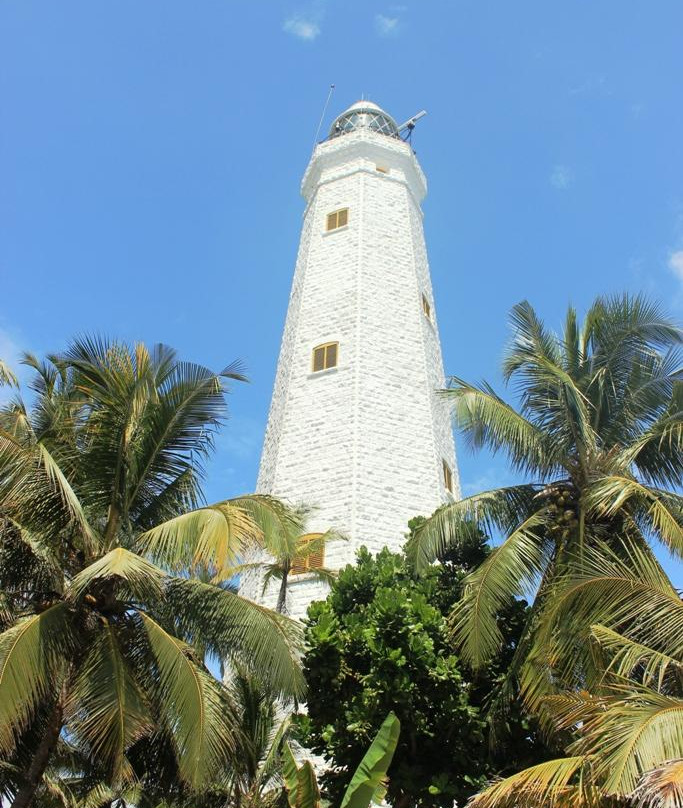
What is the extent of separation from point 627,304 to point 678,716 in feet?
23.4

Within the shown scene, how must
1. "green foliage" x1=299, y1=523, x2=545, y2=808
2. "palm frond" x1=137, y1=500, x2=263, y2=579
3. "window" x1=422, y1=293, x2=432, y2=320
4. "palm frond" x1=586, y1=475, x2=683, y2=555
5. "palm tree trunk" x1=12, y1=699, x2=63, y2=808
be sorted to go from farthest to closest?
"window" x1=422, y1=293, x2=432, y2=320, "green foliage" x1=299, y1=523, x2=545, y2=808, "palm frond" x1=586, y1=475, x2=683, y2=555, "palm frond" x1=137, y1=500, x2=263, y2=579, "palm tree trunk" x1=12, y1=699, x2=63, y2=808

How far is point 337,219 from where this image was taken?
23.2 m

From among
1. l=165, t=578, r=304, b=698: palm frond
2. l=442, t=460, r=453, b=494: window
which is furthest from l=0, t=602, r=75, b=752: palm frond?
l=442, t=460, r=453, b=494: window

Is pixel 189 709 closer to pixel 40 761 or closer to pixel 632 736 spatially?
pixel 40 761

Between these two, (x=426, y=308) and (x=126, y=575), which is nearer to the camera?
(x=126, y=575)

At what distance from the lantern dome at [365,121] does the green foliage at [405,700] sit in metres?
19.4

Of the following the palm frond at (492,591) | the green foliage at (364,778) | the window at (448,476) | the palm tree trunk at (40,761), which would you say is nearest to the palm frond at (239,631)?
the green foliage at (364,778)

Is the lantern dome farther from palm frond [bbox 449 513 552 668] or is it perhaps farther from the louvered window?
palm frond [bbox 449 513 552 668]

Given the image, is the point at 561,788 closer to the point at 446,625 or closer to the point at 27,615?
the point at 446,625

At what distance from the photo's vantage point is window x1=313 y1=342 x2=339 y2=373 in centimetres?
1958

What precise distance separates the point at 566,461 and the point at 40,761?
7.79 metres

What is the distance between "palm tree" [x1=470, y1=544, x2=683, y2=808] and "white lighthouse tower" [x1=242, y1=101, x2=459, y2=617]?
6.30 m

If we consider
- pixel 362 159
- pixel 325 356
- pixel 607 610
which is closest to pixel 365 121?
pixel 362 159

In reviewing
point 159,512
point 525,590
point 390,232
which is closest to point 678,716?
point 525,590
